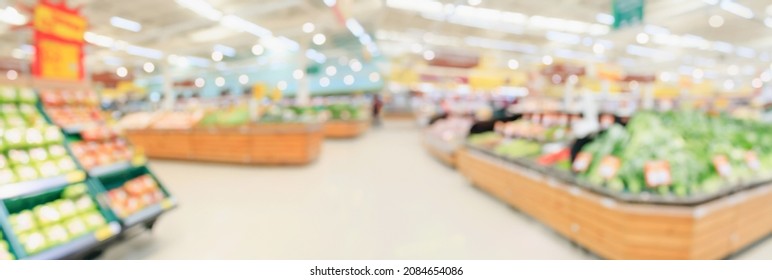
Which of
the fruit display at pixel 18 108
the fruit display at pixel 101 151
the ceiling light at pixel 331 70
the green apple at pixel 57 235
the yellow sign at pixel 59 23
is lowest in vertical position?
the green apple at pixel 57 235

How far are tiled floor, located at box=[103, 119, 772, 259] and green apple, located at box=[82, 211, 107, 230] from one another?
33 cm

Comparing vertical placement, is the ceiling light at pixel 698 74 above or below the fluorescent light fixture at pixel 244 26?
below

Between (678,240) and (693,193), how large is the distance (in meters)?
0.32

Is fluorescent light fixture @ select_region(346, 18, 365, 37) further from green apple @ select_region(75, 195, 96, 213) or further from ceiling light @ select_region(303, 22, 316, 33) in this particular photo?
green apple @ select_region(75, 195, 96, 213)

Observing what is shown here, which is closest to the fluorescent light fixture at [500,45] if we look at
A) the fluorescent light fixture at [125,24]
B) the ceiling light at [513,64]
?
the ceiling light at [513,64]

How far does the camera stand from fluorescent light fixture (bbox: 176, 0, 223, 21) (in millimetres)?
8797

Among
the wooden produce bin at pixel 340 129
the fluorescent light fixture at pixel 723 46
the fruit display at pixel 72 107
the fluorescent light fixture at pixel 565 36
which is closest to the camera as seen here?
the fruit display at pixel 72 107

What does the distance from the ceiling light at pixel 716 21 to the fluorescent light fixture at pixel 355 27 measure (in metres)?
8.97

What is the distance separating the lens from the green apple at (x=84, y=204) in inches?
97.0

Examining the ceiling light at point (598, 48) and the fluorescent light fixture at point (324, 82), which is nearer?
the ceiling light at point (598, 48)

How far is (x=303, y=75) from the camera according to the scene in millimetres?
14148

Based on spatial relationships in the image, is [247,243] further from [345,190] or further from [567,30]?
[567,30]

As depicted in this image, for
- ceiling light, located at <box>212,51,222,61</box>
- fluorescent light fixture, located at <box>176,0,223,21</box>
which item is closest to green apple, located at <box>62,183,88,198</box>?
fluorescent light fixture, located at <box>176,0,223,21</box>

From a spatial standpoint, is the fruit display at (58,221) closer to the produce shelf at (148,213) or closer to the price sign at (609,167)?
the produce shelf at (148,213)
